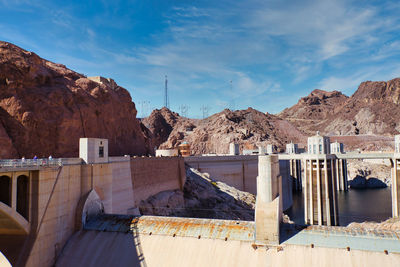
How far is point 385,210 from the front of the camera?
190 ft

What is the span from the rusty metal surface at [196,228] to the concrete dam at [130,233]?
7cm

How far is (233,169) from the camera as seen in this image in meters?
58.8

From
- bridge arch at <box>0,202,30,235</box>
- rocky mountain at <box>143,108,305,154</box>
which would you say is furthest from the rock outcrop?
bridge arch at <box>0,202,30,235</box>

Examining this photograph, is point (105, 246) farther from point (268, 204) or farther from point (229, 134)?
point (229, 134)

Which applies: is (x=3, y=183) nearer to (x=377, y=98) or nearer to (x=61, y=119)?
(x=61, y=119)

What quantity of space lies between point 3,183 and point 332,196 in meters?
38.6

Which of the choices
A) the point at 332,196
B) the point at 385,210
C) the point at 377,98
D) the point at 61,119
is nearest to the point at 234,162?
the point at 332,196

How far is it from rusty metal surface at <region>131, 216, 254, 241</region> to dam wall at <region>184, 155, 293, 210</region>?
31.1 metres

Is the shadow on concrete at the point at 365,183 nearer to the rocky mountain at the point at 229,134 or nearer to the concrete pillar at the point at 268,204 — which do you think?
the rocky mountain at the point at 229,134

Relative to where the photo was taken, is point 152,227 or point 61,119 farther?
point 61,119

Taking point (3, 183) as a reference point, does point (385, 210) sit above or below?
below

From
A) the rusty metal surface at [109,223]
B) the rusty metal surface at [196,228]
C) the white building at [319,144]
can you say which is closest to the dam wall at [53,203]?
the rusty metal surface at [109,223]

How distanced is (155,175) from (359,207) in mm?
48588

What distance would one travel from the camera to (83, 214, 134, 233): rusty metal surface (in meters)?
20.8
